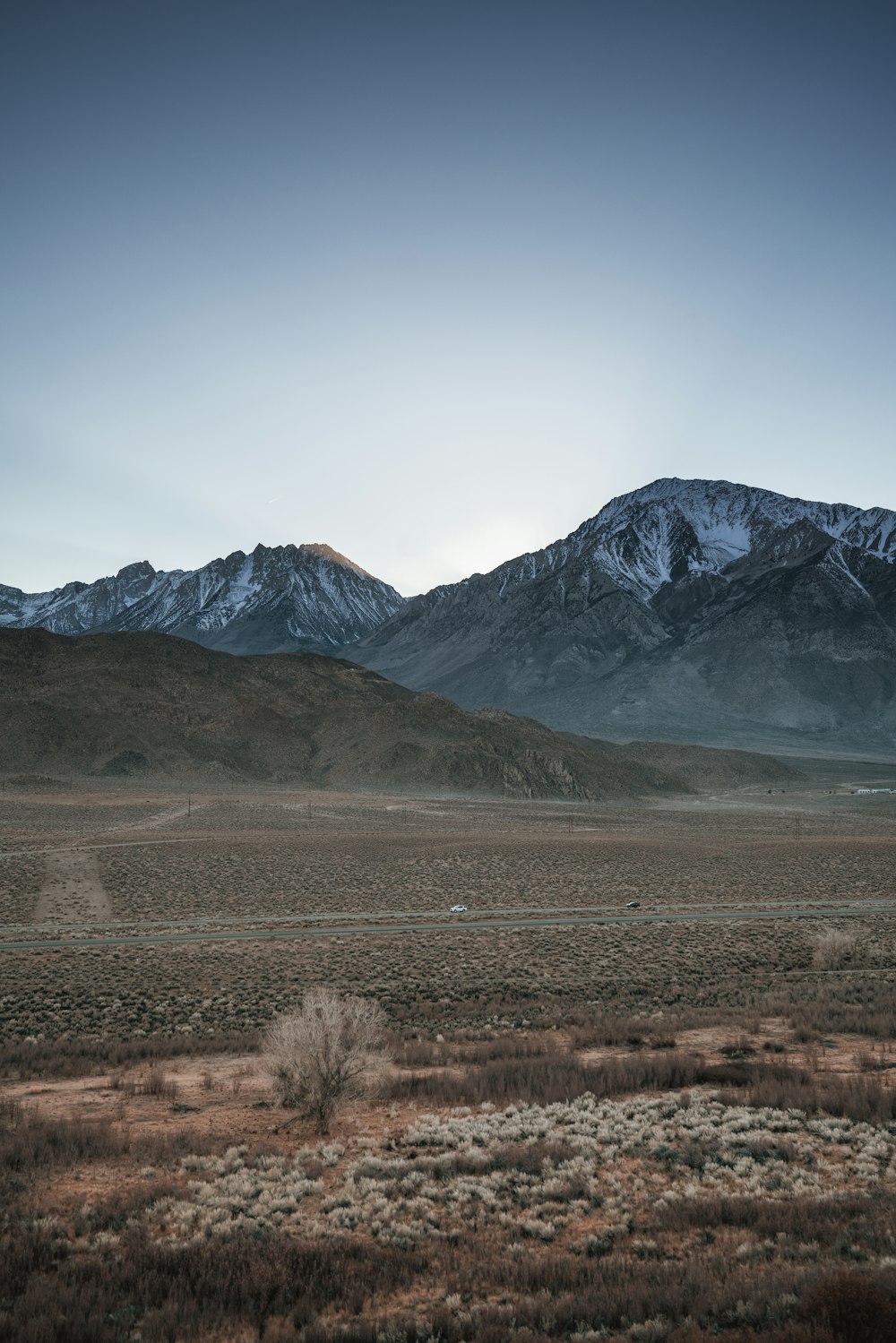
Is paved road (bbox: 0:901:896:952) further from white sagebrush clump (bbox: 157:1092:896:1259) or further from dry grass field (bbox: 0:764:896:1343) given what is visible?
white sagebrush clump (bbox: 157:1092:896:1259)

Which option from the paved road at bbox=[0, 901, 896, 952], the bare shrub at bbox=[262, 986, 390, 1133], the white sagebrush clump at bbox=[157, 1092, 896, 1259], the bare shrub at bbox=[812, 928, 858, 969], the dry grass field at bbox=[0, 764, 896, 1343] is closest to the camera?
the dry grass field at bbox=[0, 764, 896, 1343]

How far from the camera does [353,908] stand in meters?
33.6

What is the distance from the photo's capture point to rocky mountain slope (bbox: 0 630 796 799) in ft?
365

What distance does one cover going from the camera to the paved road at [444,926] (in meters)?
26.3

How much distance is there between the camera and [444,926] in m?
29.6

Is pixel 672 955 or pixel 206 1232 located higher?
pixel 206 1232

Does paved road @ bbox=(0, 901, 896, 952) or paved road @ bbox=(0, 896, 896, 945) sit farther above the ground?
paved road @ bbox=(0, 901, 896, 952)

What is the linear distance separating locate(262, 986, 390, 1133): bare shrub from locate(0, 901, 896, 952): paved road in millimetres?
14615

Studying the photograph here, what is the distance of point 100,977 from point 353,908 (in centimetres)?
1321

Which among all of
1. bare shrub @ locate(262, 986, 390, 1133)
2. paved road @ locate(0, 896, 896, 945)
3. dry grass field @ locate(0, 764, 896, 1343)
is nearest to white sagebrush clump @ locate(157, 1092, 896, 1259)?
dry grass field @ locate(0, 764, 896, 1343)

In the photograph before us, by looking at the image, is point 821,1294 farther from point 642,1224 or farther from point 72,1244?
point 72,1244

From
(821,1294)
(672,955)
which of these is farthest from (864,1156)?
(672,955)

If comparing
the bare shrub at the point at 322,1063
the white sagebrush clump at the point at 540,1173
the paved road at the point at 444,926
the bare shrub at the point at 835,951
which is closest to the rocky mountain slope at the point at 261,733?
the paved road at the point at 444,926

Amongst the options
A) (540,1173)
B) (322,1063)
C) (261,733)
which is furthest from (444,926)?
(261,733)
